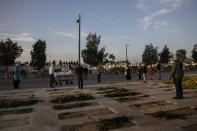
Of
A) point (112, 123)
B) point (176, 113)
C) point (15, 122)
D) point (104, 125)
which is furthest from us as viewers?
point (176, 113)

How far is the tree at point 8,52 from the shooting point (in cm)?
2491

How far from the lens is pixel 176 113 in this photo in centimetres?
395

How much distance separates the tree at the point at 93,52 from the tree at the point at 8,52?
18.3 metres

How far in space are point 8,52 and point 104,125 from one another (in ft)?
92.5

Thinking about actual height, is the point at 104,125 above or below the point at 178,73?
below

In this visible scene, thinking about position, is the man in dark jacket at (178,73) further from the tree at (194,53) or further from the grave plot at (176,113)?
the tree at (194,53)

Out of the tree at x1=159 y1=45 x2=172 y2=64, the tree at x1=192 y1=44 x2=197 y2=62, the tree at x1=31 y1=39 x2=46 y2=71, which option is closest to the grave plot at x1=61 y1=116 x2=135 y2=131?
the tree at x1=31 y1=39 x2=46 y2=71

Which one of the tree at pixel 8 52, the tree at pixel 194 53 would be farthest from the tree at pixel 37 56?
the tree at pixel 194 53

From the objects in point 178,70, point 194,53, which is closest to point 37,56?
point 178,70

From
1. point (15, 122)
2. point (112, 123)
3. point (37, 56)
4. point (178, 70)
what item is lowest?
point (15, 122)

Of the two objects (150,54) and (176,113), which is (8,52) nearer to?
(176,113)

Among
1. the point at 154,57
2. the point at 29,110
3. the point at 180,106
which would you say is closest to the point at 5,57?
the point at 29,110

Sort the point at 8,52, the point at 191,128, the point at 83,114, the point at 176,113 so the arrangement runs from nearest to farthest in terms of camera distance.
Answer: the point at 191,128 < the point at 176,113 < the point at 83,114 < the point at 8,52

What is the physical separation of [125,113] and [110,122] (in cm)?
85
